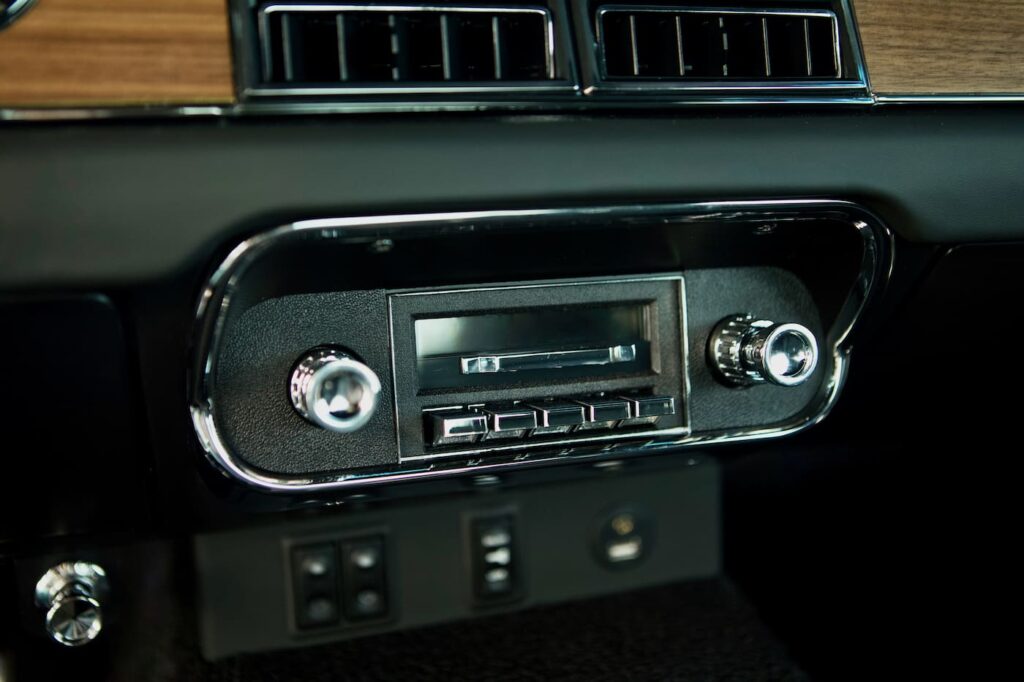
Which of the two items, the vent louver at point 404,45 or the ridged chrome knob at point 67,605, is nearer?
the vent louver at point 404,45

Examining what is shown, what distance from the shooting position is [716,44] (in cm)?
64

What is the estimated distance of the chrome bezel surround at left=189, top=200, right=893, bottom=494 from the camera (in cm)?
58

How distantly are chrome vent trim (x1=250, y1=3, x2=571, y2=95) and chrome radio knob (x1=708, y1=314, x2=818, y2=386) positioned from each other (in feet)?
0.82

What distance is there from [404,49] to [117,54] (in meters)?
0.17

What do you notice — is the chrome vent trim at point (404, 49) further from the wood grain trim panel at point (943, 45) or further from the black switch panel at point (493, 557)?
the black switch panel at point (493, 557)

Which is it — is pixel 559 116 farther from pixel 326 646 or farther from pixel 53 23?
pixel 326 646

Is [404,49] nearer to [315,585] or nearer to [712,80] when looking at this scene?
[712,80]

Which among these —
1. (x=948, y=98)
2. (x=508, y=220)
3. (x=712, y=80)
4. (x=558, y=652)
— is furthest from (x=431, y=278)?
(x=558, y=652)

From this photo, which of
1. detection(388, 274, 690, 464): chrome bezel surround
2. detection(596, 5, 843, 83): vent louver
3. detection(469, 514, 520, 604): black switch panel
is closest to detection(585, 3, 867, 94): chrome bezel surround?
detection(596, 5, 843, 83): vent louver

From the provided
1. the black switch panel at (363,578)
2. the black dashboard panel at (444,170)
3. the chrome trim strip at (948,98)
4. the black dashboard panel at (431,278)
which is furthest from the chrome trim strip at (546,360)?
the black switch panel at (363,578)

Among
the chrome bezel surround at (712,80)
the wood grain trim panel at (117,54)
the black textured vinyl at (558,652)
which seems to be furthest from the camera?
the black textured vinyl at (558,652)

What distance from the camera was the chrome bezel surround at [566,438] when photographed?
68 cm

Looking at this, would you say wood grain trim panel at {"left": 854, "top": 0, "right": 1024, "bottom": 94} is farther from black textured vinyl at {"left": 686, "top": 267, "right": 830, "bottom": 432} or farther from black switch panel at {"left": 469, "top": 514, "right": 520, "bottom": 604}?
black switch panel at {"left": 469, "top": 514, "right": 520, "bottom": 604}

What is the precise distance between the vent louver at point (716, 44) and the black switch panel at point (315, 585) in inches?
24.0
